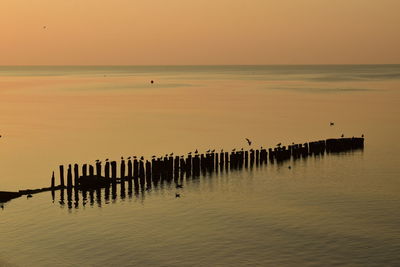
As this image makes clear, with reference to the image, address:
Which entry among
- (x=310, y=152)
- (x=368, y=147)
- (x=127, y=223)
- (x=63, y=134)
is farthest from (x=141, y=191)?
(x=63, y=134)

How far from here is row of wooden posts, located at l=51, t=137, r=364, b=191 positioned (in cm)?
4122

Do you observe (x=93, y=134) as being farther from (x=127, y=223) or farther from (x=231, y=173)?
(x=127, y=223)

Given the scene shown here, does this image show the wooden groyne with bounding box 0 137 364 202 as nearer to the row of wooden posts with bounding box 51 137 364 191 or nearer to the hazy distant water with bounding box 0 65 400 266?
the row of wooden posts with bounding box 51 137 364 191

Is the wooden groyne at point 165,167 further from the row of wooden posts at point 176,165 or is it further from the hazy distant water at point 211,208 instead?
the hazy distant water at point 211,208

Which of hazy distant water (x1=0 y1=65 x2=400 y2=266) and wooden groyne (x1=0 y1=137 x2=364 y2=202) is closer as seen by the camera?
hazy distant water (x1=0 y1=65 x2=400 y2=266)

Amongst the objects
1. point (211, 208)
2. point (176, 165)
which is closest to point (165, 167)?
point (176, 165)

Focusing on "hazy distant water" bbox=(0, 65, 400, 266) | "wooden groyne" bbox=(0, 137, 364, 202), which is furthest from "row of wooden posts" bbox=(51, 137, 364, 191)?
"hazy distant water" bbox=(0, 65, 400, 266)

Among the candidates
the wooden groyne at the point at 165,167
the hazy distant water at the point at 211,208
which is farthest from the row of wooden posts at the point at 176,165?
the hazy distant water at the point at 211,208

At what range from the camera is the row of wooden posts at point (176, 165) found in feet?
135

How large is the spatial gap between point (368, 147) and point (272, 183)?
740 inches

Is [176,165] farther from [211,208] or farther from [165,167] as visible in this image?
[211,208]

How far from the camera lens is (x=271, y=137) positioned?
221ft

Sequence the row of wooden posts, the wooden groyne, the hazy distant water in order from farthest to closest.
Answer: the row of wooden posts → the wooden groyne → the hazy distant water

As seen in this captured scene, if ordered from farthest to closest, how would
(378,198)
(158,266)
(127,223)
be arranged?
1. (378,198)
2. (127,223)
3. (158,266)
